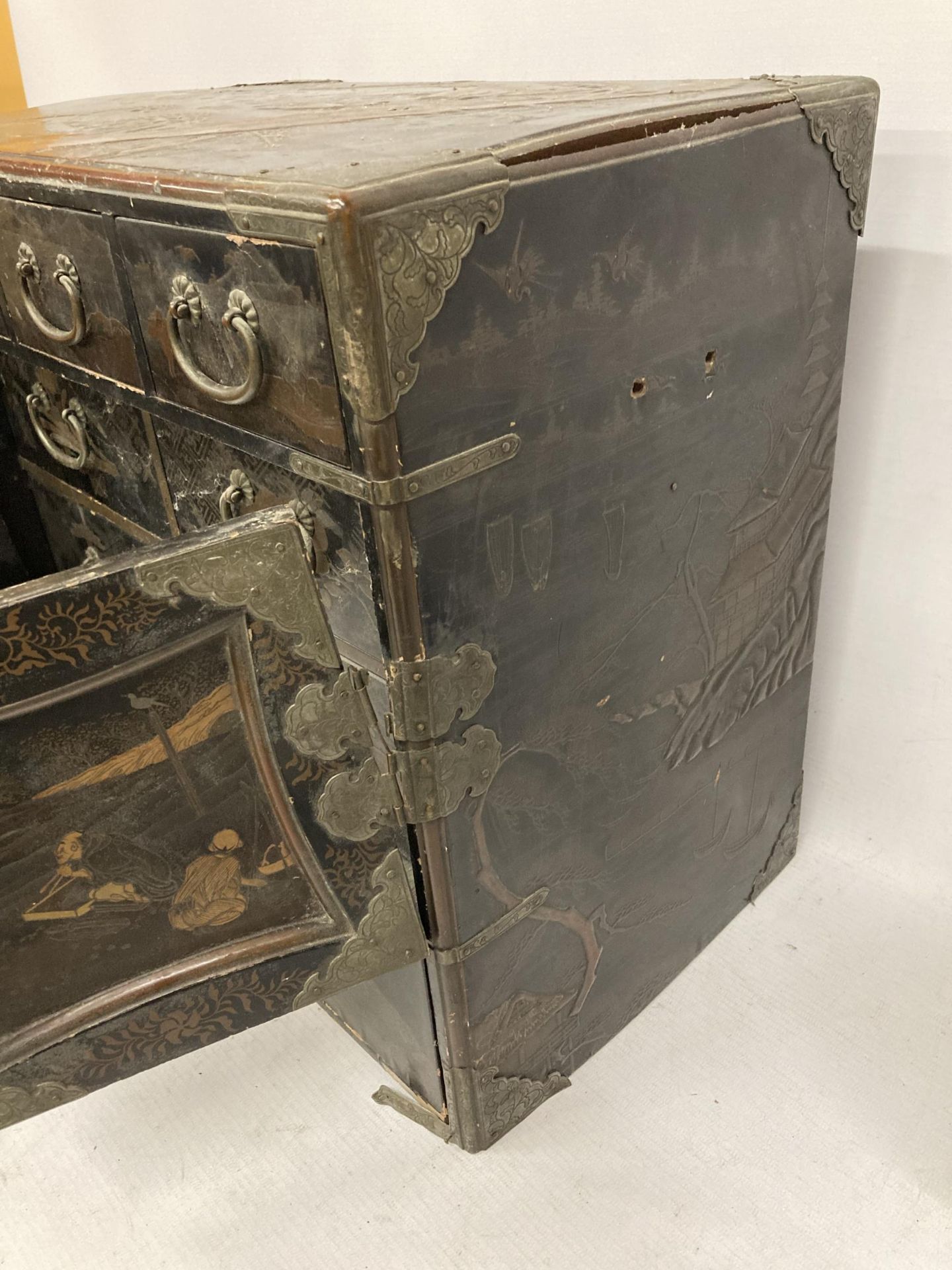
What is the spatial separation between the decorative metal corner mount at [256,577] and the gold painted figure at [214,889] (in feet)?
0.63

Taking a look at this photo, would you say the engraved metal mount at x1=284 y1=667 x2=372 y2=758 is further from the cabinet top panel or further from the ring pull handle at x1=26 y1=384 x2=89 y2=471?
the ring pull handle at x1=26 y1=384 x2=89 y2=471

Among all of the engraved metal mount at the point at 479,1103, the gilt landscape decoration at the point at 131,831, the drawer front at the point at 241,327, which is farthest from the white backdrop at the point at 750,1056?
the drawer front at the point at 241,327

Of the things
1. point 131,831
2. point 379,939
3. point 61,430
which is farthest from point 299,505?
point 61,430

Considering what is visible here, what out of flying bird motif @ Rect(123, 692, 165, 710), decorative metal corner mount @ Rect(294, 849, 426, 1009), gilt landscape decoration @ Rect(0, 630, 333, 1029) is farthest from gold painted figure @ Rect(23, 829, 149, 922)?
decorative metal corner mount @ Rect(294, 849, 426, 1009)

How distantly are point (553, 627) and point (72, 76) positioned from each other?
2117 millimetres

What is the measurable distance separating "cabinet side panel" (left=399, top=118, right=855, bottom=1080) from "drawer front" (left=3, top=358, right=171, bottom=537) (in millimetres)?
431

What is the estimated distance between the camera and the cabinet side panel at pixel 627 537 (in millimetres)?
894

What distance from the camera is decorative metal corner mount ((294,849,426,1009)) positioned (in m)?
1.03

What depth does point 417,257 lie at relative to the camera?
30.6 inches

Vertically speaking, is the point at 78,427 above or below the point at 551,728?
above

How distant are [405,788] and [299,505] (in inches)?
11.2

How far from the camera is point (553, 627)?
41.6 inches

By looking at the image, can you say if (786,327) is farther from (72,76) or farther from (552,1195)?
(72,76)

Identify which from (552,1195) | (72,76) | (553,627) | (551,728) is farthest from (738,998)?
(72,76)
